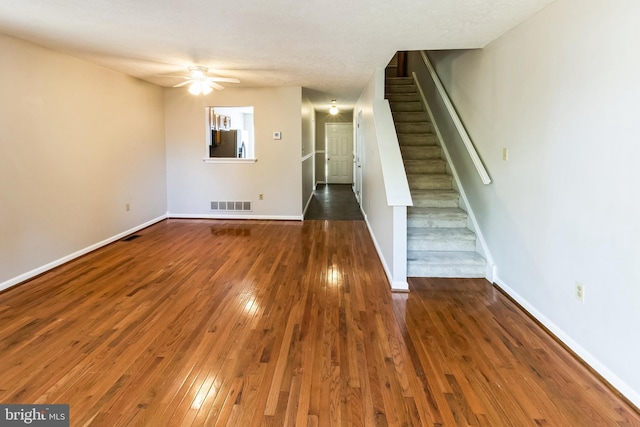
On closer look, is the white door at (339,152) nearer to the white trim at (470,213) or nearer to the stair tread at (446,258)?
the white trim at (470,213)

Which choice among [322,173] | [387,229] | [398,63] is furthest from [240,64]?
[322,173]

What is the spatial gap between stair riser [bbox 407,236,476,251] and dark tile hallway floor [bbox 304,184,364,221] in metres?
2.55

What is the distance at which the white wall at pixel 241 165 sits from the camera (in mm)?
6152

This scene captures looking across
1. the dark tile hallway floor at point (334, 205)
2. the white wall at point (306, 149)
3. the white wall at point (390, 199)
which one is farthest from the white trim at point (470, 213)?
the white wall at point (306, 149)

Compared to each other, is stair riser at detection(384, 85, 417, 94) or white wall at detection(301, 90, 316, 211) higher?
stair riser at detection(384, 85, 417, 94)

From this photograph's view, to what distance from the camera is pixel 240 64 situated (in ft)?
14.3

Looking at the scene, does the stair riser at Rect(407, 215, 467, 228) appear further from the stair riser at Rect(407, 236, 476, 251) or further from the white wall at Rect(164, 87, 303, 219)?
the white wall at Rect(164, 87, 303, 219)

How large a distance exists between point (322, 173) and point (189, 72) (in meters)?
7.17

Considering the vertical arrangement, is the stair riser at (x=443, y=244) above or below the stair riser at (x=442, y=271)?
above

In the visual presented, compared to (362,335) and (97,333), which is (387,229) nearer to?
(362,335)

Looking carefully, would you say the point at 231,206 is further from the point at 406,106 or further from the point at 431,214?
the point at 431,214

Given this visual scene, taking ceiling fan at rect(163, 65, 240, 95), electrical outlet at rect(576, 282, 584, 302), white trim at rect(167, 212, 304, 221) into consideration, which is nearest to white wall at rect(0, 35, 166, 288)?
white trim at rect(167, 212, 304, 221)

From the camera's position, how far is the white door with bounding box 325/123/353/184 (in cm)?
1134

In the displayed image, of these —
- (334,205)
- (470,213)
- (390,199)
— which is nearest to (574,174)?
(390,199)
